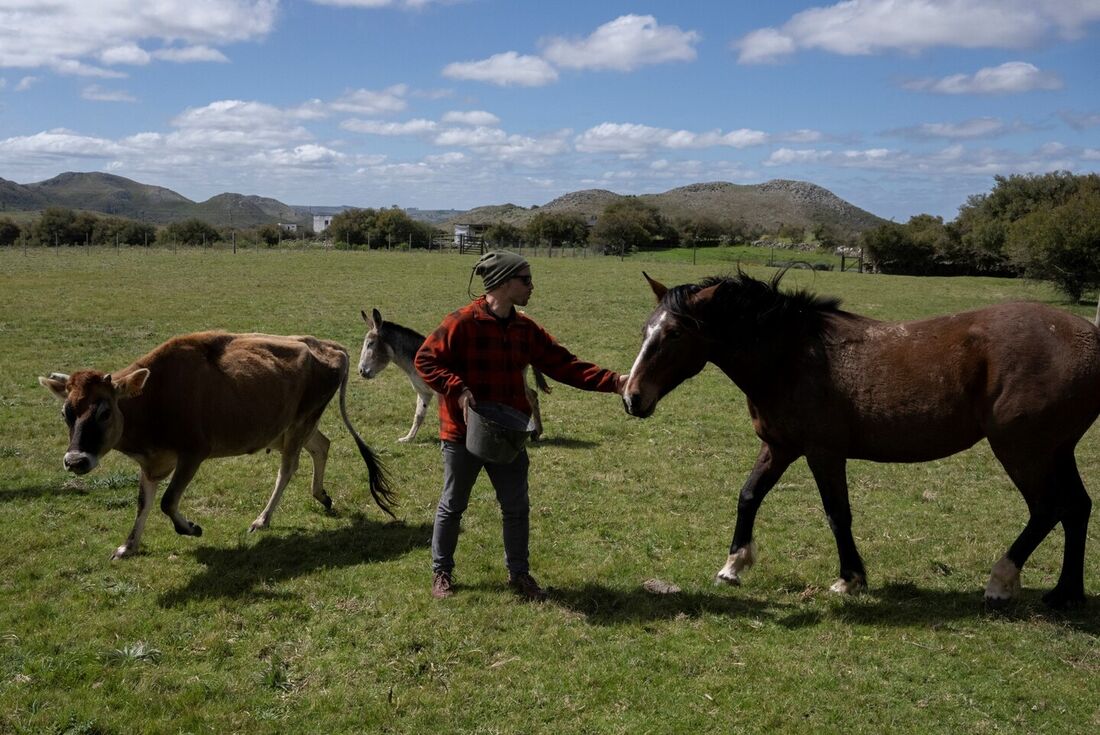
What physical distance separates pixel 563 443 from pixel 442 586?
5292 mm

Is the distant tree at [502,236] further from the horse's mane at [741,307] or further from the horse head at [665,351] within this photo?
the horse head at [665,351]

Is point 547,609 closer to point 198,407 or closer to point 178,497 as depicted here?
point 178,497

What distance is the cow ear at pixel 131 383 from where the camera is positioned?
6.41m

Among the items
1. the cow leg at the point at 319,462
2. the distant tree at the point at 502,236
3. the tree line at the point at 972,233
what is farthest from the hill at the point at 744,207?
the cow leg at the point at 319,462

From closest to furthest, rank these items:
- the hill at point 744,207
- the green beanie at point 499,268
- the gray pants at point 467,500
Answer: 1. the green beanie at point 499,268
2. the gray pants at point 467,500
3. the hill at point 744,207

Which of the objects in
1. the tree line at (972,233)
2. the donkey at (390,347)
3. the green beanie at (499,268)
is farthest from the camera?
the tree line at (972,233)

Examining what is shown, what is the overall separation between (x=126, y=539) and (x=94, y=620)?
4.69 ft

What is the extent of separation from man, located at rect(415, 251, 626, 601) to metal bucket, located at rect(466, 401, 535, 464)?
150 millimetres

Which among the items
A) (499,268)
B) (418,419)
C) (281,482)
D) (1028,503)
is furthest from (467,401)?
(418,419)

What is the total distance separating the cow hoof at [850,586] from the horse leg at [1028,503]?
86 cm

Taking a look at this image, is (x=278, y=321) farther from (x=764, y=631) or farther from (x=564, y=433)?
(x=764, y=631)

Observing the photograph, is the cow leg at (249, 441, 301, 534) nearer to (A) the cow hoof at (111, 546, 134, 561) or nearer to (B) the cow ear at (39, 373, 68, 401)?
(A) the cow hoof at (111, 546, 134, 561)

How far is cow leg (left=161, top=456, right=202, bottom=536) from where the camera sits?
6.73 m

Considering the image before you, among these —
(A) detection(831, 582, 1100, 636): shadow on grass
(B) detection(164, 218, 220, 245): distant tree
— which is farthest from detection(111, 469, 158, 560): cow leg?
(B) detection(164, 218, 220, 245): distant tree
